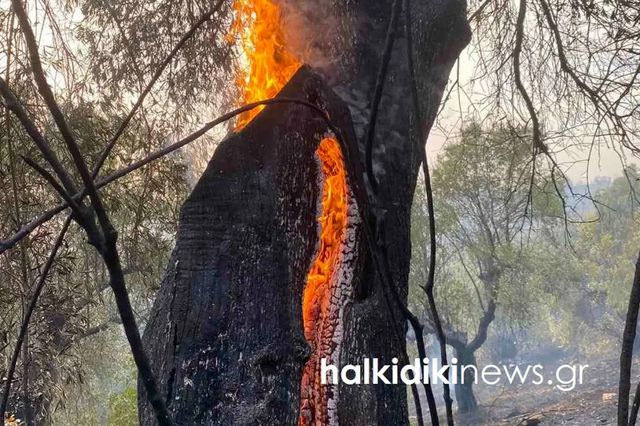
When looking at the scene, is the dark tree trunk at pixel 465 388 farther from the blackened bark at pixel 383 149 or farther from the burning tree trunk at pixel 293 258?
the burning tree trunk at pixel 293 258

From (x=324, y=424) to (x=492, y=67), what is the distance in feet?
11.2

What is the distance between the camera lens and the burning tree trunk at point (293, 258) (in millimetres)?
1972

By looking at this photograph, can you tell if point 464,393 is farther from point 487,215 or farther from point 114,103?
point 114,103

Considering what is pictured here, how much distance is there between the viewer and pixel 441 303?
2206cm

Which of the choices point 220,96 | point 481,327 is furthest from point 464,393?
point 220,96

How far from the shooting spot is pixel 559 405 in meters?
16.8

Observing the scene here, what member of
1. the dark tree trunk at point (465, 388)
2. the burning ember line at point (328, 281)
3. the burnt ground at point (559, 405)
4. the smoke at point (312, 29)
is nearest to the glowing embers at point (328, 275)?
the burning ember line at point (328, 281)

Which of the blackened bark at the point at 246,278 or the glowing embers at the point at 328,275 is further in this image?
the glowing embers at the point at 328,275

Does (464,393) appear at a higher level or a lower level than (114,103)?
lower

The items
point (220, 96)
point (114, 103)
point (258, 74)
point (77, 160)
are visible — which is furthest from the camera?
point (114, 103)

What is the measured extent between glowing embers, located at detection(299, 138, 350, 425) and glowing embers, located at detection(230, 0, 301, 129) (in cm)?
44

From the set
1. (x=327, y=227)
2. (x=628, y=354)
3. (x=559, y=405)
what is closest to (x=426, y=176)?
(x=628, y=354)

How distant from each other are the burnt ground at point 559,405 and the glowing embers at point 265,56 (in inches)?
435

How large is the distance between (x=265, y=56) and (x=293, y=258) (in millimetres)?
946
